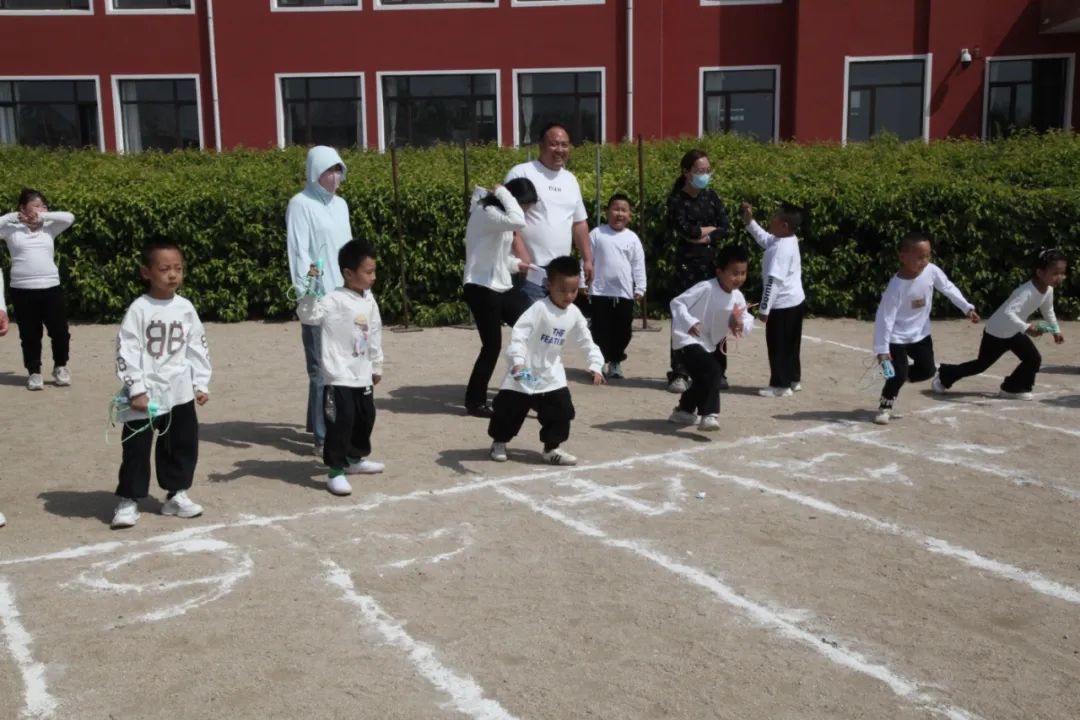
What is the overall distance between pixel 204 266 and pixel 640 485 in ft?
27.8

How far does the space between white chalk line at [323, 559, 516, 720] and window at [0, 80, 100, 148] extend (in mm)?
23155

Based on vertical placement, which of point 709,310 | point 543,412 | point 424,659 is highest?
point 709,310

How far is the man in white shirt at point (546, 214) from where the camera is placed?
8523mm

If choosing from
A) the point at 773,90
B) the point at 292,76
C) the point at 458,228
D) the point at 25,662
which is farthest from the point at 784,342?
the point at 292,76

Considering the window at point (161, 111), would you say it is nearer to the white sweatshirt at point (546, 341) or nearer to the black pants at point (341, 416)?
the white sweatshirt at point (546, 341)

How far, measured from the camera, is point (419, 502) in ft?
20.9

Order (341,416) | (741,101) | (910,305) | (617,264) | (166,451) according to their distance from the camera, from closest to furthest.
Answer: (166,451) < (341,416) < (910,305) < (617,264) < (741,101)

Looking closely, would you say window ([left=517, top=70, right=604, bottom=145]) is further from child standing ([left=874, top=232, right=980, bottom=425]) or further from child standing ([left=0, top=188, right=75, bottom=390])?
child standing ([left=874, top=232, right=980, bottom=425])

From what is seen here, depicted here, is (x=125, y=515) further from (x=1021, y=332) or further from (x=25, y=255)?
(x=1021, y=332)

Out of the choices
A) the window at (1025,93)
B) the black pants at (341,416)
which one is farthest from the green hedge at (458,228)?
the window at (1025,93)

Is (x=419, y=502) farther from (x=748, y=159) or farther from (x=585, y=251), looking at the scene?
(x=748, y=159)

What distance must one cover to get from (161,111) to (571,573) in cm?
2290

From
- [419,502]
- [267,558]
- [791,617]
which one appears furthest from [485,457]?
[791,617]

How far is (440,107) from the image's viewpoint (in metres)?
→ 25.2
